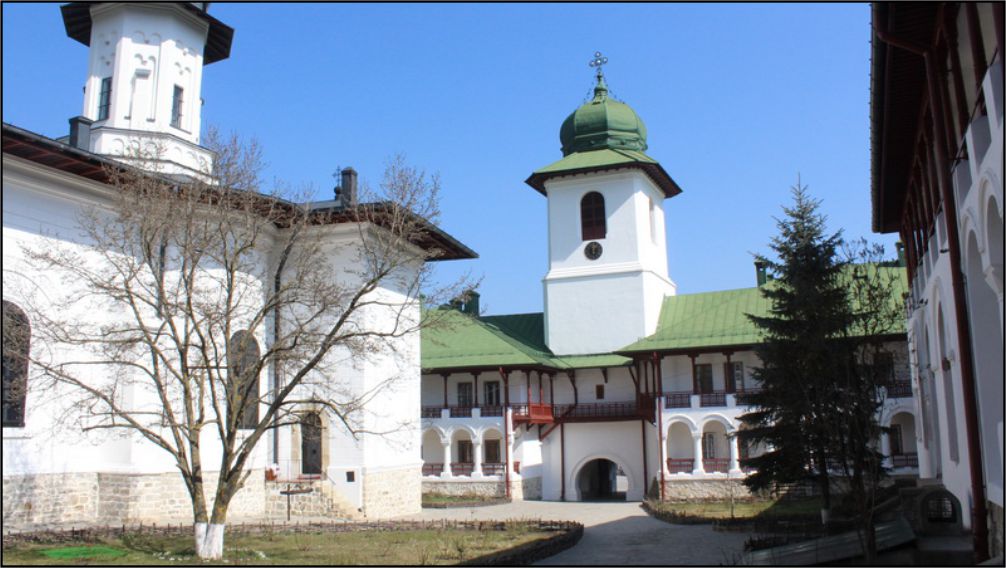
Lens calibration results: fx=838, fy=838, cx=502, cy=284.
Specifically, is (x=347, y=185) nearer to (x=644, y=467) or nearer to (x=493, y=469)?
(x=493, y=469)

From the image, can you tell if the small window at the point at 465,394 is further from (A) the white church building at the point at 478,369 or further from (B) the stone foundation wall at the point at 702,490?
(B) the stone foundation wall at the point at 702,490

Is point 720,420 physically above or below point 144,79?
below

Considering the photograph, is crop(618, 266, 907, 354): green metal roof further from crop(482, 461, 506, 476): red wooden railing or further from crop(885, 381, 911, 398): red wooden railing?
crop(482, 461, 506, 476): red wooden railing

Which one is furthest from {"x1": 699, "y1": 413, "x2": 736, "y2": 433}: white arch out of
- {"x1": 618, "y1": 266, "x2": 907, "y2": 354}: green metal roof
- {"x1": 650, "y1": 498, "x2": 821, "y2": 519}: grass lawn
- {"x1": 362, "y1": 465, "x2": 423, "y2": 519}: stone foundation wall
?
{"x1": 362, "y1": 465, "x2": 423, "y2": 519}: stone foundation wall

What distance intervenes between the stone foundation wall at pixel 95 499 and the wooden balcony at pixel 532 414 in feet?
53.3

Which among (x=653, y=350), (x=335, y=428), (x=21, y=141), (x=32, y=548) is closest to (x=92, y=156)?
(x=21, y=141)

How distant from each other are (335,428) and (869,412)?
13.8 metres

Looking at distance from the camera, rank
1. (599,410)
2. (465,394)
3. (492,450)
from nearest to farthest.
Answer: (599,410), (492,450), (465,394)

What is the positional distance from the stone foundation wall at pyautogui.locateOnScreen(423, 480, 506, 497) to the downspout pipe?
23475 millimetres

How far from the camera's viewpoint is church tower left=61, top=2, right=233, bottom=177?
21.5 m

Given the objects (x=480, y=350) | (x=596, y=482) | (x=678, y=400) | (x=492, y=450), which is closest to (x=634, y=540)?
(x=678, y=400)

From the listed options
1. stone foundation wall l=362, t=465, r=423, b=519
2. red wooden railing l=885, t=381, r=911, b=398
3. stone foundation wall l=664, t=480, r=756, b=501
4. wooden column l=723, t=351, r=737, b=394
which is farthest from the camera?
wooden column l=723, t=351, r=737, b=394

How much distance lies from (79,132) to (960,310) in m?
17.7

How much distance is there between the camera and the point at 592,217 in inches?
1421
